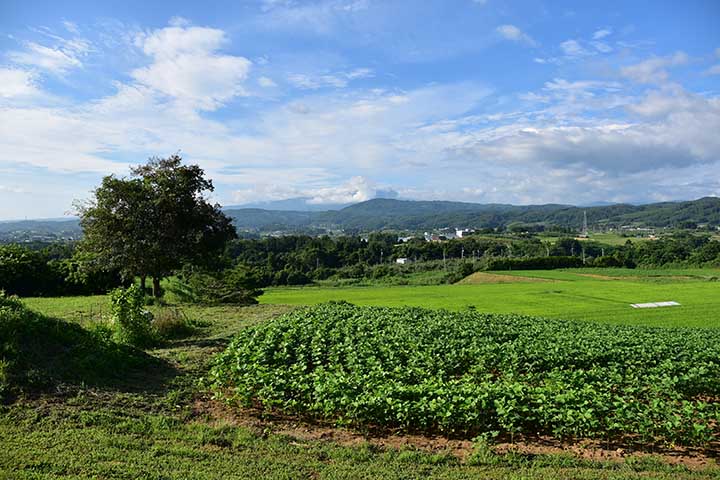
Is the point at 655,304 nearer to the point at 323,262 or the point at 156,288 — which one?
the point at 156,288

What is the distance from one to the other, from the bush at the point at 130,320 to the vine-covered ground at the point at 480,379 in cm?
321

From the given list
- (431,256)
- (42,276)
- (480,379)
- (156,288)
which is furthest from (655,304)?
(431,256)

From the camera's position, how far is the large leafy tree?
22.5 meters

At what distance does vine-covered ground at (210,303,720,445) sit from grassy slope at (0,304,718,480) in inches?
27.5

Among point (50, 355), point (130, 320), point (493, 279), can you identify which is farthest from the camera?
point (493, 279)

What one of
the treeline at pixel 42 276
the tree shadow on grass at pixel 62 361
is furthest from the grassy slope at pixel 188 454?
the treeline at pixel 42 276

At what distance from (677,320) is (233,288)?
971 inches

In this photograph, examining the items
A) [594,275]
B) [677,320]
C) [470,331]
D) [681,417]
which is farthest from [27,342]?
[594,275]

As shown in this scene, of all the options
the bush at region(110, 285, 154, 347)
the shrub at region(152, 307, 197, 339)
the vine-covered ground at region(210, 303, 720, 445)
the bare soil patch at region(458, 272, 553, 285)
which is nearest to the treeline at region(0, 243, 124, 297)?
the shrub at region(152, 307, 197, 339)

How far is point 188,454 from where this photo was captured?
680 cm

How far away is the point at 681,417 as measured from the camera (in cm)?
763

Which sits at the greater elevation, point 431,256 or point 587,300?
point 587,300

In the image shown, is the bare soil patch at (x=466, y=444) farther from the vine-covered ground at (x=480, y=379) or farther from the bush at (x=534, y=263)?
the bush at (x=534, y=263)

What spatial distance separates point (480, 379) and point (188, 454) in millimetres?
5991
